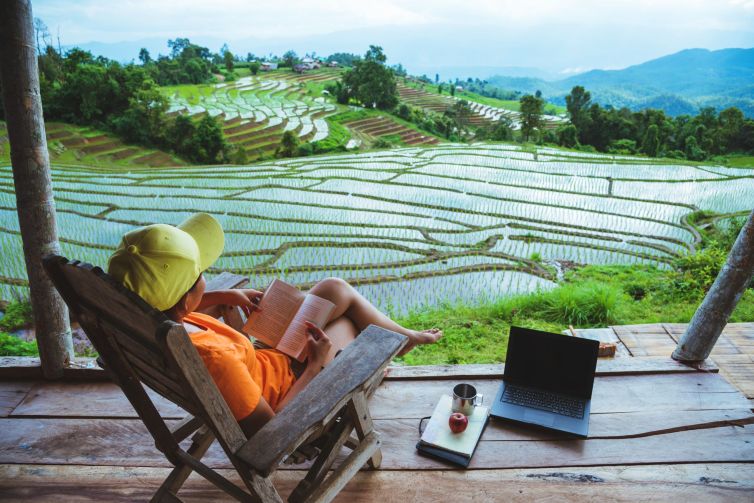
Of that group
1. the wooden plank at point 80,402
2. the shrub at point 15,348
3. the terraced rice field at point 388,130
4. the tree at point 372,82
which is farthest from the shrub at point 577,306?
the tree at point 372,82

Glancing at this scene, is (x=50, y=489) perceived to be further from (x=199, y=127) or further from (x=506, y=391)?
(x=199, y=127)

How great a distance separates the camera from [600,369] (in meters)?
2.04

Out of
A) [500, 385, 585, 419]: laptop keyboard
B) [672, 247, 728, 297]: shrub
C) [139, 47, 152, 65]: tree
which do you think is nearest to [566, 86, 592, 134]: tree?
[672, 247, 728, 297]: shrub

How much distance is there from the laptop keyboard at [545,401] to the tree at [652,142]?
1585cm

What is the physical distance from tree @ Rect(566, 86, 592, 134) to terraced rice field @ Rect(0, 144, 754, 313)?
8.54 metres

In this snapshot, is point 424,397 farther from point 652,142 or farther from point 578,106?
point 578,106

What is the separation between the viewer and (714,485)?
1.50m

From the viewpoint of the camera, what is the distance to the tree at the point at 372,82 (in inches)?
940

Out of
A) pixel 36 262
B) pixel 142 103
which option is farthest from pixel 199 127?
pixel 36 262

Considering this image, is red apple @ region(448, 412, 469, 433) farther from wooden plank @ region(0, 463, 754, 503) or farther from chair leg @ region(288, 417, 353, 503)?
chair leg @ region(288, 417, 353, 503)

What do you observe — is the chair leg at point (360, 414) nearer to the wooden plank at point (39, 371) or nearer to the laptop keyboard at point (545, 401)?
the laptop keyboard at point (545, 401)

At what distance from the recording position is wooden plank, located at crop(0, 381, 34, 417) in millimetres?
1897

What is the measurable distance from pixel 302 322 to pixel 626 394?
1.28 metres

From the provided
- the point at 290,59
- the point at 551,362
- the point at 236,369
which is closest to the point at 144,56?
the point at 290,59
